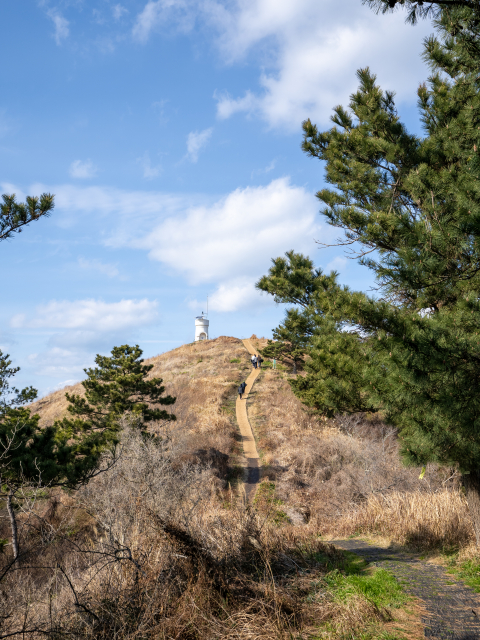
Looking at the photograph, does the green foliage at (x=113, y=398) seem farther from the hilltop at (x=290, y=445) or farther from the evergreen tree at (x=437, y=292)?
the evergreen tree at (x=437, y=292)

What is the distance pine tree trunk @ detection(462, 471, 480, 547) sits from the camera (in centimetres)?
764

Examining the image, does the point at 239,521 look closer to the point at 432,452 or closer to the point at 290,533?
the point at 290,533

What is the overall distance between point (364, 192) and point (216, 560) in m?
8.90

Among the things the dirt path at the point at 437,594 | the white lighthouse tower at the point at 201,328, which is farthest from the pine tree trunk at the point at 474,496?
the white lighthouse tower at the point at 201,328

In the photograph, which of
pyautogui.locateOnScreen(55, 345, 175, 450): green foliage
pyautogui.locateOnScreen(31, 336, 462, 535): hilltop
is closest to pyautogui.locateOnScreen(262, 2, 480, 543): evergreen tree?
pyautogui.locateOnScreen(31, 336, 462, 535): hilltop

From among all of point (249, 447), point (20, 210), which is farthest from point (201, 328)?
point (20, 210)

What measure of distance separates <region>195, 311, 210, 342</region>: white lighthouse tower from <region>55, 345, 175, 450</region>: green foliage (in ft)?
116

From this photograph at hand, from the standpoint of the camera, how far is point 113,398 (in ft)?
61.3

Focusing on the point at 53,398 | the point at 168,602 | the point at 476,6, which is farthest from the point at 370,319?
the point at 53,398

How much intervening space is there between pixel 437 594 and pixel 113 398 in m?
15.5

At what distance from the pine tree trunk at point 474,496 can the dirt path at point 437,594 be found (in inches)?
53.2

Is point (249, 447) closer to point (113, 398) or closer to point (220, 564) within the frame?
point (113, 398)

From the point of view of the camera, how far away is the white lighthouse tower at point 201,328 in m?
55.8

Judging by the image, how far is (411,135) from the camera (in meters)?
9.57
